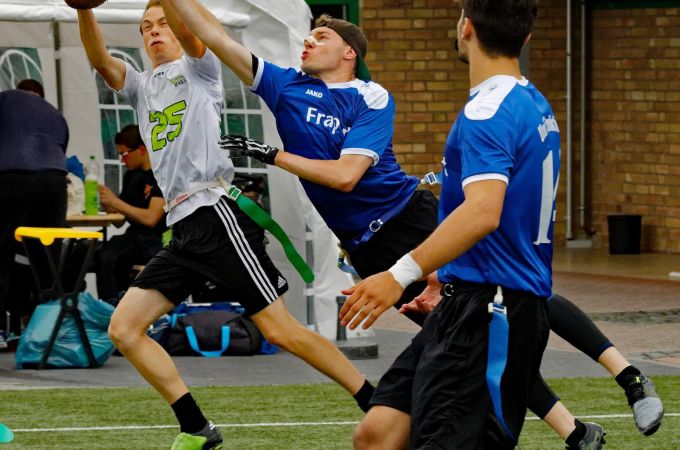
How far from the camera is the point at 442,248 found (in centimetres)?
430

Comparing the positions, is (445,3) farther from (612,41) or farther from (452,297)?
(452,297)

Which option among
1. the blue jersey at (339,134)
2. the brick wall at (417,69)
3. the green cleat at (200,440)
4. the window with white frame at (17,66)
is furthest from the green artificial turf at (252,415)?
the brick wall at (417,69)

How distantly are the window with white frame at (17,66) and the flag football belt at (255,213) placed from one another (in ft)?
19.4

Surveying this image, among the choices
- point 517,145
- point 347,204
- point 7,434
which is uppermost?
point 517,145

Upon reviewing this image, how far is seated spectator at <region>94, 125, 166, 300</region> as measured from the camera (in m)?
12.0

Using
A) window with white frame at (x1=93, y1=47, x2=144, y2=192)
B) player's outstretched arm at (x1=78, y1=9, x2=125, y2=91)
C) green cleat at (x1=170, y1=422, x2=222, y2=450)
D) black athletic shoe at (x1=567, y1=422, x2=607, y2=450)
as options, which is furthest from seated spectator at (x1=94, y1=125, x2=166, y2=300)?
black athletic shoe at (x1=567, y1=422, x2=607, y2=450)

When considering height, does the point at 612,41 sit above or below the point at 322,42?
below

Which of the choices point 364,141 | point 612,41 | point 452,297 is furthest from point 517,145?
point 612,41

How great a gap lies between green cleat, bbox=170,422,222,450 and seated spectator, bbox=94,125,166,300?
506cm

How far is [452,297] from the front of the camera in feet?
15.4

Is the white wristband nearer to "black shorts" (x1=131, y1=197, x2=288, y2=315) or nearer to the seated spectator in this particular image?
"black shorts" (x1=131, y1=197, x2=288, y2=315)

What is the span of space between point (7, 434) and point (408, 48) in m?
10.5

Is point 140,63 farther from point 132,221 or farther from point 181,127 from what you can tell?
point 181,127

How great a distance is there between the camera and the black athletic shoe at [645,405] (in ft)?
22.3
